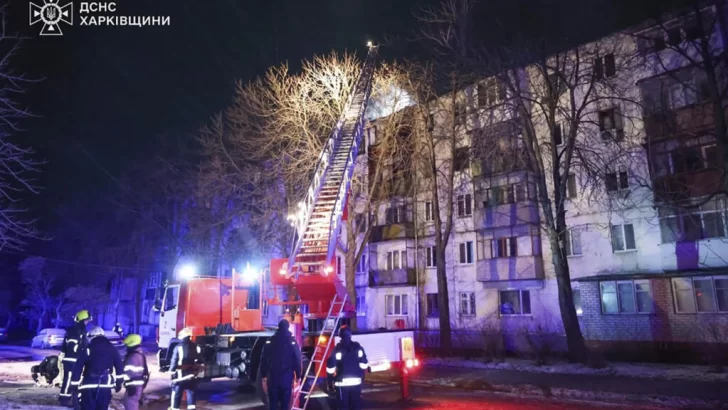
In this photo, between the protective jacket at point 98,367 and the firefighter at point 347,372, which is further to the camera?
the firefighter at point 347,372

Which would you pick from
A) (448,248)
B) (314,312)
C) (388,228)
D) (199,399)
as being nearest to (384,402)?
(314,312)

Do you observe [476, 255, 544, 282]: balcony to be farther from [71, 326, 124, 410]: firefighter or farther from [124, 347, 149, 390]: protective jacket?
[71, 326, 124, 410]: firefighter

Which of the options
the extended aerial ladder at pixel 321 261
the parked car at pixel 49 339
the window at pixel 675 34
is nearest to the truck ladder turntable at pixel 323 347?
the extended aerial ladder at pixel 321 261

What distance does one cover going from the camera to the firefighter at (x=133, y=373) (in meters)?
7.98

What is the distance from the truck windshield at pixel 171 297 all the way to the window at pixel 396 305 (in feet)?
63.7

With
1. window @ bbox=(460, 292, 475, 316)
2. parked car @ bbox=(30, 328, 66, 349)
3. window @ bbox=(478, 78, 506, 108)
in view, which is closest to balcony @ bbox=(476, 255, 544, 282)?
window @ bbox=(460, 292, 475, 316)

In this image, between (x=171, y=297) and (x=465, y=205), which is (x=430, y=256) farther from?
(x=171, y=297)

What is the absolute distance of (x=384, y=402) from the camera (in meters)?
11.5

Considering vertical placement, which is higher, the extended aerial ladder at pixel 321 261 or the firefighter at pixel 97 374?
the extended aerial ladder at pixel 321 261

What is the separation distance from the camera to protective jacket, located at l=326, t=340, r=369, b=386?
840 cm

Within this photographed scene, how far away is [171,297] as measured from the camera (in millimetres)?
14977

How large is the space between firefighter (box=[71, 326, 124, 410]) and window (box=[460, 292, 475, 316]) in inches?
933

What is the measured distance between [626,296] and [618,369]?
6417 mm

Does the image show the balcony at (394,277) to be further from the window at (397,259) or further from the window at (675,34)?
the window at (675,34)
